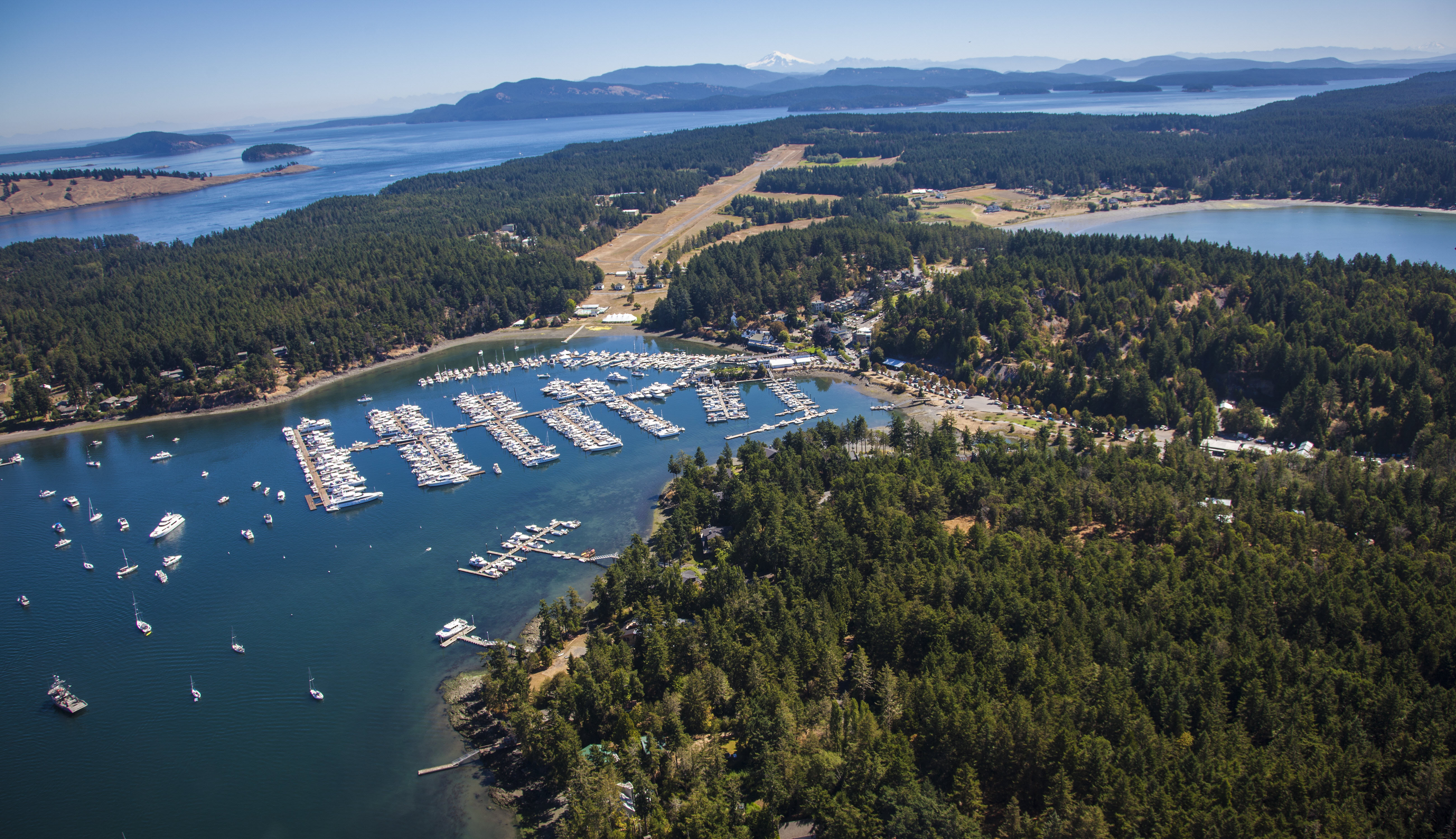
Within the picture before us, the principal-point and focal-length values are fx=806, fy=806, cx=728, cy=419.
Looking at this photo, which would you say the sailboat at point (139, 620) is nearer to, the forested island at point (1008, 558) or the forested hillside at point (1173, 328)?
the forested island at point (1008, 558)

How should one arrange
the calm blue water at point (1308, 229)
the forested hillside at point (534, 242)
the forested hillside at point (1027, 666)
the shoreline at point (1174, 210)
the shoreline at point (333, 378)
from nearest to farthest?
the forested hillside at point (1027, 666) < the shoreline at point (333, 378) < the forested hillside at point (534, 242) < the calm blue water at point (1308, 229) < the shoreline at point (1174, 210)

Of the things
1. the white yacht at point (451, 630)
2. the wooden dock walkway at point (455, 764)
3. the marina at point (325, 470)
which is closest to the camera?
the wooden dock walkway at point (455, 764)

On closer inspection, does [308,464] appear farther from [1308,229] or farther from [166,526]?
[1308,229]

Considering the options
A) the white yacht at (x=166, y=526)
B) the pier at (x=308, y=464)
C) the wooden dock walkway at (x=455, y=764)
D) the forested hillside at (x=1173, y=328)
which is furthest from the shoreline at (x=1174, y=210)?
the wooden dock walkway at (x=455, y=764)

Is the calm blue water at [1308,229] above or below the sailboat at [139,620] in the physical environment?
above

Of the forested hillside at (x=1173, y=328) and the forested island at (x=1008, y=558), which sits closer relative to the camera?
the forested island at (x=1008, y=558)

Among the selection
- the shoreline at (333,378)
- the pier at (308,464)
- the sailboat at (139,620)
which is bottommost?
the sailboat at (139,620)
